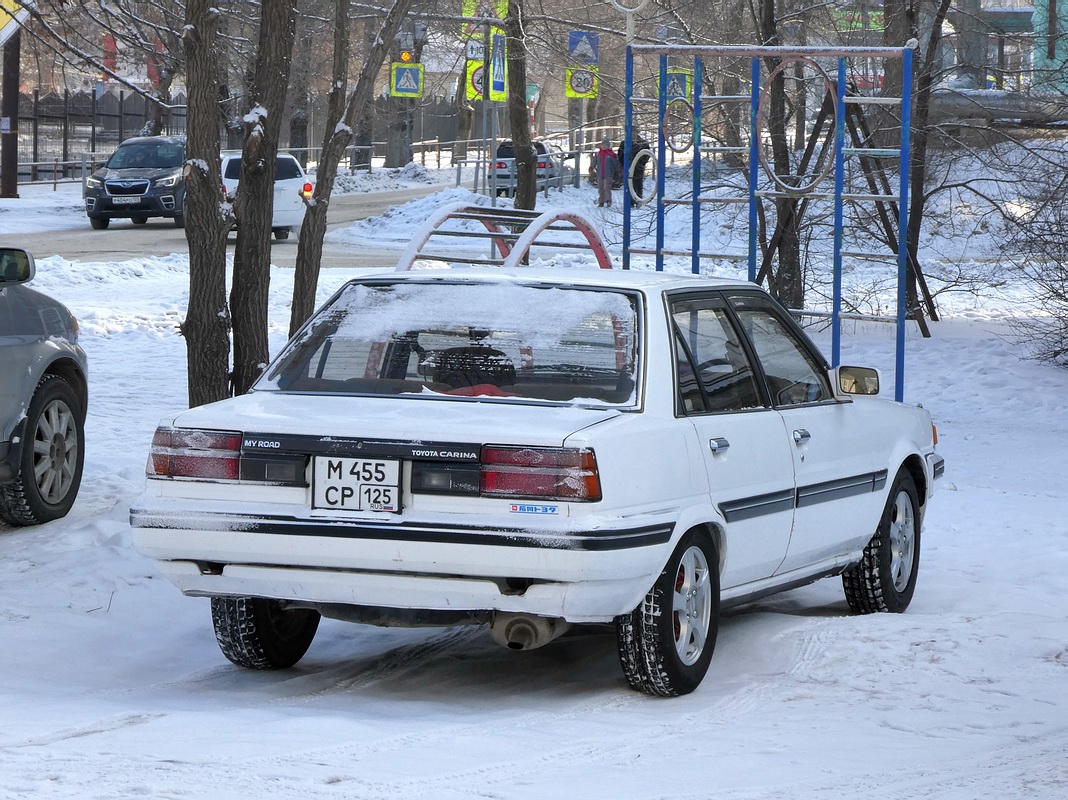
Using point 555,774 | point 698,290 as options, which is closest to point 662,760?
point 555,774

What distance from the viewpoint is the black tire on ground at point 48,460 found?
8.40 metres

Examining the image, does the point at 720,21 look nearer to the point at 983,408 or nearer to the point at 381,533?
the point at 983,408

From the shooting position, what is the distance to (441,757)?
440 centimetres

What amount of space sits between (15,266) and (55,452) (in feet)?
3.42

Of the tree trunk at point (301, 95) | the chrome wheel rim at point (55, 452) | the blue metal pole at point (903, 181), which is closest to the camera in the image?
the chrome wheel rim at point (55, 452)

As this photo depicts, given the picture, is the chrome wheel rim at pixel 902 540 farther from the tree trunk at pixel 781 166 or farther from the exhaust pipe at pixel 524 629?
the tree trunk at pixel 781 166

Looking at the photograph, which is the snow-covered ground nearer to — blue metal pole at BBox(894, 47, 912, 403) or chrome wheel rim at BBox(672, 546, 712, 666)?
chrome wheel rim at BBox(672, 546, 712, 666)

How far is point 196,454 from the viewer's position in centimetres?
522

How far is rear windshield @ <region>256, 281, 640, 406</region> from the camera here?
5500mm

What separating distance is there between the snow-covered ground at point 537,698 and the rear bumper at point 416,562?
0.37 metres

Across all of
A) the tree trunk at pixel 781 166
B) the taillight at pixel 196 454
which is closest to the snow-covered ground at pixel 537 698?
the taillight at pixel 196 454

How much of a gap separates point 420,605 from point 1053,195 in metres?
Result: 11.0

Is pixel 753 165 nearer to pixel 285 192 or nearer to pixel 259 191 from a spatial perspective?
pixel 259 191

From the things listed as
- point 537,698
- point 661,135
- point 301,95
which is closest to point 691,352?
point 537,698
